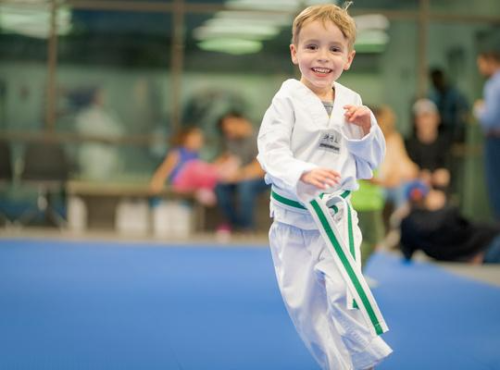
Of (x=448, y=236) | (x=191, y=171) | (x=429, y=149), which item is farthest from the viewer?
(x=191, y=171)

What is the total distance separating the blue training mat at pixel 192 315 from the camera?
4.25 metres

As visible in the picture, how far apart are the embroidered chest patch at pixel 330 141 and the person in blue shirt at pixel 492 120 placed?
5405mm

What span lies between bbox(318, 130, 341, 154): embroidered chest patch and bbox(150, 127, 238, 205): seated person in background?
8.09m

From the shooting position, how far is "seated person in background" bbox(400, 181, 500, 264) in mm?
8773

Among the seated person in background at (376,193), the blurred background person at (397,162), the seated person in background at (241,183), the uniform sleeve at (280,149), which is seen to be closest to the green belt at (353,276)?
the uniform sleeve at (280,149)

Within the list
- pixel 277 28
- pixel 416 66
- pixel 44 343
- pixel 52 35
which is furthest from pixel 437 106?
pixel 44 343

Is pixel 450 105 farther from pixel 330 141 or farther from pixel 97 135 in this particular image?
pixel 330 141

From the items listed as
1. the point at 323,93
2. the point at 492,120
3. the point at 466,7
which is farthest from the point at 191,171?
the point at 323,93

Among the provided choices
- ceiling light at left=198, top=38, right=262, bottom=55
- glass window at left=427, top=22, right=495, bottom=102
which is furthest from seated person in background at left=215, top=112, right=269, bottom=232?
glass window at left=427, top=22, right=495, bottom=102

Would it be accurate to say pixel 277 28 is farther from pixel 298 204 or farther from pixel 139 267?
pixel 298 204

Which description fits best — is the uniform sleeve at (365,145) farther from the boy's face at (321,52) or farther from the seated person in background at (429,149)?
the seated person in background at (429,149)

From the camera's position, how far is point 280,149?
3410 mm

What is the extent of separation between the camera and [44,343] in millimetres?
4543

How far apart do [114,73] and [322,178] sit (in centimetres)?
1025
